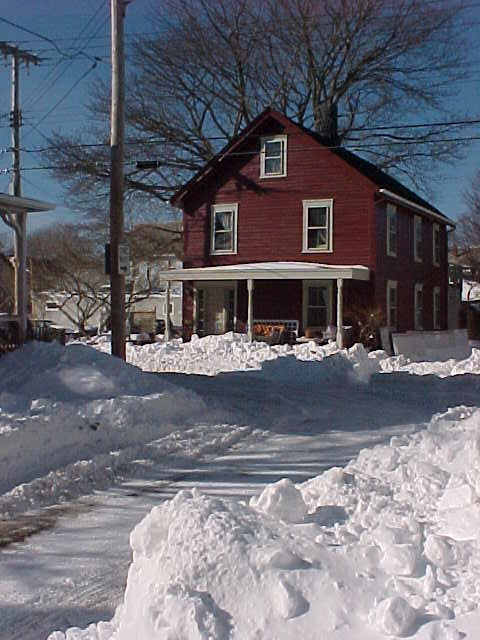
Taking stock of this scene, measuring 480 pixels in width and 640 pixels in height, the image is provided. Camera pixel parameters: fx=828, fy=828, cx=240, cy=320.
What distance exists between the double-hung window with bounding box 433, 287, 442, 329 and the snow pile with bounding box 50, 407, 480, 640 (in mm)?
31312

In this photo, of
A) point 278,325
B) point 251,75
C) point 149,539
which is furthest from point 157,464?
point 251,75

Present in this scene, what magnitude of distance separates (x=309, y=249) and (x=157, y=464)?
20406mm

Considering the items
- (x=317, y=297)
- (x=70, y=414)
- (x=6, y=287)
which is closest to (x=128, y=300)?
(x=6, y=287)

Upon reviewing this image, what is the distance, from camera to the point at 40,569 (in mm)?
5961

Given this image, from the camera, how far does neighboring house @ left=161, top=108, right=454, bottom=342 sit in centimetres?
2884

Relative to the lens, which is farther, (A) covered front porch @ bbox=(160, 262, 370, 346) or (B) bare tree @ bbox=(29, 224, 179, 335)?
(B) bare tree @ bbox=(29, 224, 179, 335)

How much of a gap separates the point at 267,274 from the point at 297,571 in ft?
78.9

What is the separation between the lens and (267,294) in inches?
1193

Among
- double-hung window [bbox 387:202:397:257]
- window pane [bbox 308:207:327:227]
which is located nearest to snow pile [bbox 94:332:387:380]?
window pane [bbox 308:207:327:227]

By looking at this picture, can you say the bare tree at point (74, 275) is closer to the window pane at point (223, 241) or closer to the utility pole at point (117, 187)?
the window pane at point (223, 241)

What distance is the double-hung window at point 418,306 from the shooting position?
110ft

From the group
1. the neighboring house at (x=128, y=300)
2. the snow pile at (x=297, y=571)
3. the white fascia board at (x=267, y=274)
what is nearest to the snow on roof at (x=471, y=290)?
the neighboring house at (x=128, y=300)

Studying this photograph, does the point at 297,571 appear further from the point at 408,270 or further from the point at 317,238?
the point at 408,270

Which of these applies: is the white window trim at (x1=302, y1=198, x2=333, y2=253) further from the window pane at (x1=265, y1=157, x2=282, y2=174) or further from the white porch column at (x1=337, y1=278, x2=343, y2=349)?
the white porch column at (x1=337, y1=278, x2=343, y2=349)
